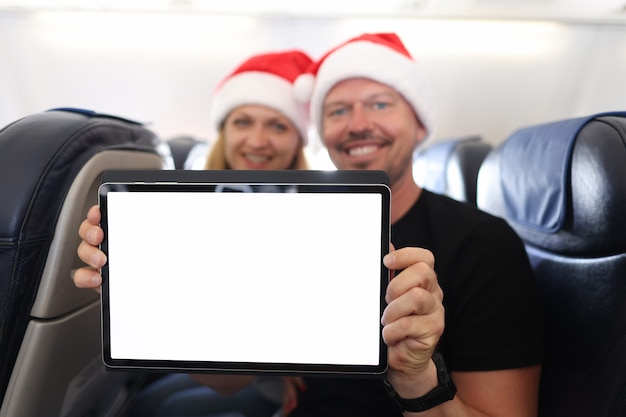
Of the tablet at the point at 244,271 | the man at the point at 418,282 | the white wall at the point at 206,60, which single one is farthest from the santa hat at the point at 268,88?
the white wall at the point at 206,60

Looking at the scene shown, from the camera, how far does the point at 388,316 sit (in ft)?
1.77

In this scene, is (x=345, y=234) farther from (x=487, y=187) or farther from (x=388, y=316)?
(x=487, y=187)

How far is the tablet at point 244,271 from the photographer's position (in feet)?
1.77

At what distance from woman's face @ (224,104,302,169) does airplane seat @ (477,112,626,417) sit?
0.87 meters

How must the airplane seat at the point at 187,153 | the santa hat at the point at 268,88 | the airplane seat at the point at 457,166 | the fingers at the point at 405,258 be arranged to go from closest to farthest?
the fingers at the point at 405,258, the santa hat at the point at 268,88, the airplane seat at the point at 457,166, the airplane seat at the point at 187,153

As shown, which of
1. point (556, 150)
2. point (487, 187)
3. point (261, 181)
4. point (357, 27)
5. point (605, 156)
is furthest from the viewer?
point (357, 27)

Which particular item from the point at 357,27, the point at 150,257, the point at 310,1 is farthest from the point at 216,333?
the point at 357,27

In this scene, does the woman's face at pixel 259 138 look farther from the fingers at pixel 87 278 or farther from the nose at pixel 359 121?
the fingers at pixel 87 278

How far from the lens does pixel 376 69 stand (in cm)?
117

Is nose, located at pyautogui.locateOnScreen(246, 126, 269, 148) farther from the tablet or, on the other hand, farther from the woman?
the tablet

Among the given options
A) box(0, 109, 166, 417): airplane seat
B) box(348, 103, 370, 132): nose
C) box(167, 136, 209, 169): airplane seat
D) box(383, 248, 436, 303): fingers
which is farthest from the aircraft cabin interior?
box(167, 136, 209, 169): airplane seat

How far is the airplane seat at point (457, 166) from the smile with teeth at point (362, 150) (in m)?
0.81

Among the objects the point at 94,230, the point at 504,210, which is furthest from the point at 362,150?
the point at 94,230

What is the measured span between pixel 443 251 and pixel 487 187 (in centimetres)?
43
